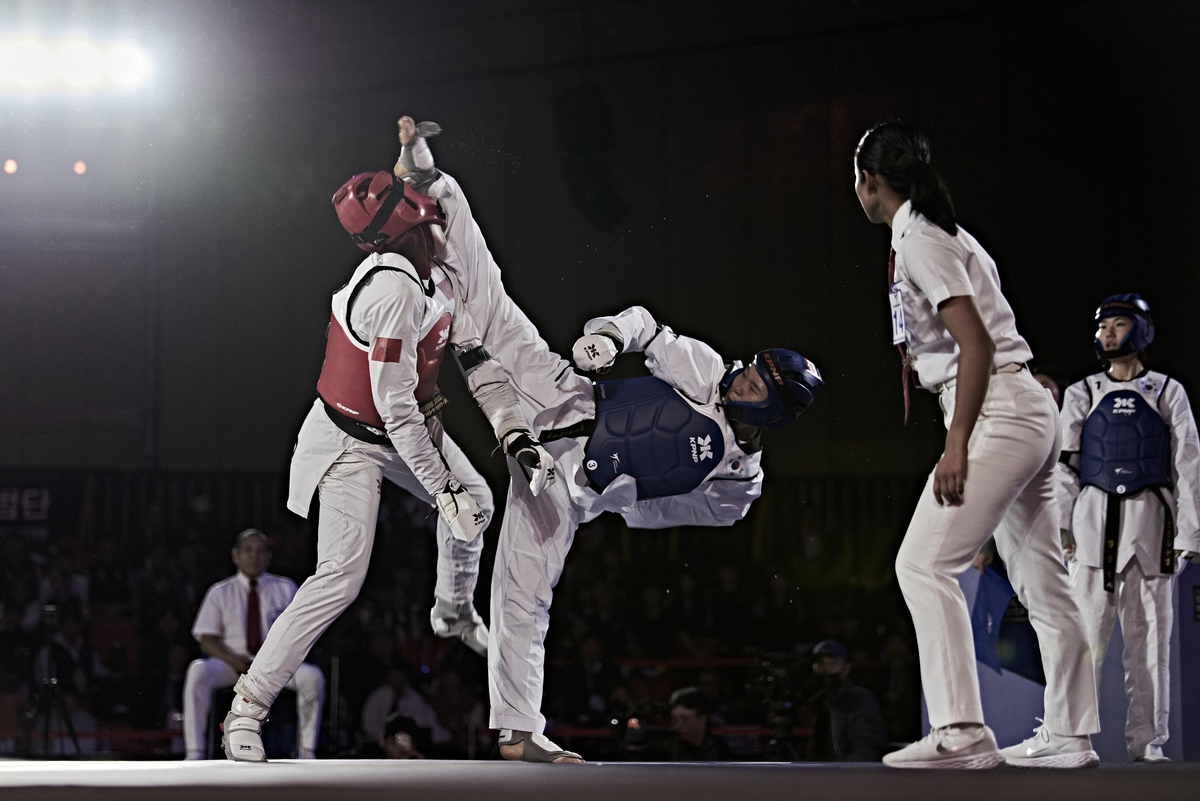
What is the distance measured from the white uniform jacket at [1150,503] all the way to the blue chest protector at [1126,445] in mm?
32

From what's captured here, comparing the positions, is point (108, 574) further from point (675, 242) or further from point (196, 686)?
point (675, 242)

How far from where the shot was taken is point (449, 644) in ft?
22.0

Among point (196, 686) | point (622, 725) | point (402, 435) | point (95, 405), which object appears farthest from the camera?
point (95, 405)

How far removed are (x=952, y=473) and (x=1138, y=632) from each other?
2190 millimetres

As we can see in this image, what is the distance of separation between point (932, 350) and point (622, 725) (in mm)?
3887

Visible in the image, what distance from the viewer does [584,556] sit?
743 centimetres

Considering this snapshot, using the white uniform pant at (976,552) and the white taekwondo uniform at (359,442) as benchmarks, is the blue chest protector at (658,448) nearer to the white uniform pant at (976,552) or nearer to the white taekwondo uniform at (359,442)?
the white taekwondo uniform at (359,442)

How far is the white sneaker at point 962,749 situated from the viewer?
2.61 m

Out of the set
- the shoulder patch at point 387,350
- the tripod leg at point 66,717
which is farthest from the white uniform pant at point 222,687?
the shoulder patch at point 387,350

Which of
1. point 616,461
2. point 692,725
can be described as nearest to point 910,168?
point 616,461

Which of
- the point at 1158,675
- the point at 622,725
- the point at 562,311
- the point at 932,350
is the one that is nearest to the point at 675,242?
the point at 562,311

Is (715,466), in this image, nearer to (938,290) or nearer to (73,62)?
(938,290)

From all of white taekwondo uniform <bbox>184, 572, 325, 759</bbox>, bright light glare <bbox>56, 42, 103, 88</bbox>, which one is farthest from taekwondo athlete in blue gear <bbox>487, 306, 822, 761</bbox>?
bright light glare <bbox>56, 42, 103, 88</bbox>

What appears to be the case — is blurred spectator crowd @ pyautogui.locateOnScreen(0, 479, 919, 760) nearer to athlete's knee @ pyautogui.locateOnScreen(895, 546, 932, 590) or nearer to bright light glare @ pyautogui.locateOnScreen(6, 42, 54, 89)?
bright light glare @ pyautogui.locateOnScreen(6, 42, 54, 89)
